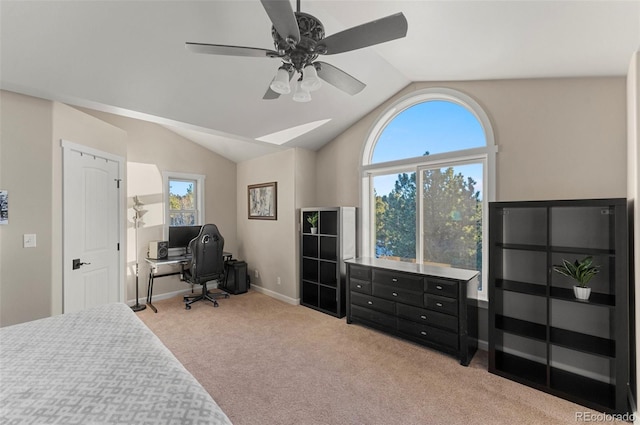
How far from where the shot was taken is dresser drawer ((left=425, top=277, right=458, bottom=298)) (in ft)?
8.75

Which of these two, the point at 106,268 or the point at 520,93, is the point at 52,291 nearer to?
the point at 106,268

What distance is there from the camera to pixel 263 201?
4953mm

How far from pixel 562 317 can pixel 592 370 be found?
0.44 meters

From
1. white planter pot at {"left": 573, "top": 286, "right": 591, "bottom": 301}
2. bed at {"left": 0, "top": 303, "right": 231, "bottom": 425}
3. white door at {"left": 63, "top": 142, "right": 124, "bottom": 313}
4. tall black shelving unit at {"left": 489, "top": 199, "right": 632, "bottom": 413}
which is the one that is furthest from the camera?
white door at {"left": 63, "top": 142, "right": 124, "bottom": 313}

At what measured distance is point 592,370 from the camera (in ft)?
7.57

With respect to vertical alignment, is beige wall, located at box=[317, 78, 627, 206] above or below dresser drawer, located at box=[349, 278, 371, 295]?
above

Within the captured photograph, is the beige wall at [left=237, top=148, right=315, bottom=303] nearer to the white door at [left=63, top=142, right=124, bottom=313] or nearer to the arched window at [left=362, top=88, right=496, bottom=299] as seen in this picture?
the arched window at [left=362, top=88, right=496, bottom=299]

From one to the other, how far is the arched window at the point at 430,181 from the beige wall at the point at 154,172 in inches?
119

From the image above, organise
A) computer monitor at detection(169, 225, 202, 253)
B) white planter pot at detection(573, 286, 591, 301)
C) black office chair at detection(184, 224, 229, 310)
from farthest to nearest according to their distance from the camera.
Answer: computer monitor at detection(169, 225, 202, 253)
black office chair at detection(184, 224, 229, 310)
white planter pot at detection(573, 286, 591, 301)

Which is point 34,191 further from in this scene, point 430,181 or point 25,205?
point 430,181

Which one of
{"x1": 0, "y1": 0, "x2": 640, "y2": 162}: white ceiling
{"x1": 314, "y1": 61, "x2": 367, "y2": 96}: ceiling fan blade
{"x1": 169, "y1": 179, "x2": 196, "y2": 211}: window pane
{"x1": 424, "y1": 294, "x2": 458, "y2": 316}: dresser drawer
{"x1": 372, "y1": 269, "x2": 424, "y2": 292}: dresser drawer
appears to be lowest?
{"x1": 424, "y1": 294, "x2": 458, "y2": 316}: dresser drawer

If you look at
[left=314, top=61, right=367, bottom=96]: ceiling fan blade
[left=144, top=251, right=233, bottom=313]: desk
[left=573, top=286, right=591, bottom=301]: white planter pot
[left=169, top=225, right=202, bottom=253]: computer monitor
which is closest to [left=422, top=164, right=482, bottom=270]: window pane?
[left=573, top=286, right=591, bottom=301]: white planter pot

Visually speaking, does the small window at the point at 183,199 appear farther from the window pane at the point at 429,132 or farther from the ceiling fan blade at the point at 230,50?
the ceiling fan blade at the point at 230,50

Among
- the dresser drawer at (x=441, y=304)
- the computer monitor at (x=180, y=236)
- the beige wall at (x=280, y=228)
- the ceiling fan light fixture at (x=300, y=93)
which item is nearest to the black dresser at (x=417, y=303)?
the dresser drawer at (x=441, y=304)
